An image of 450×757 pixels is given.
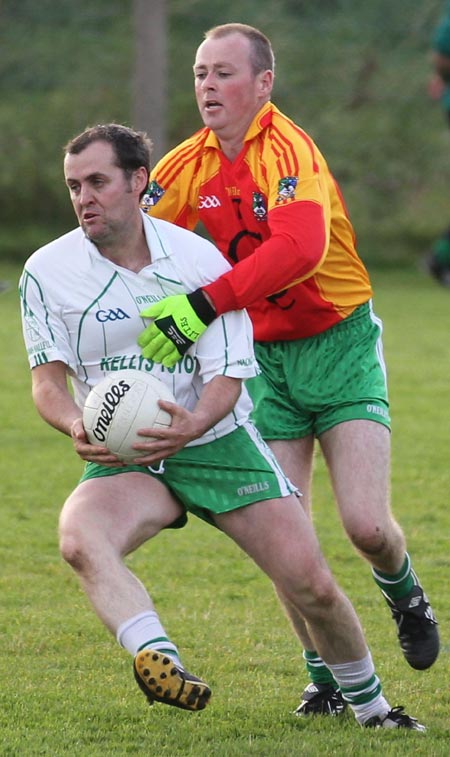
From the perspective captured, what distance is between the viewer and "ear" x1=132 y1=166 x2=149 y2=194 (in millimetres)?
4934

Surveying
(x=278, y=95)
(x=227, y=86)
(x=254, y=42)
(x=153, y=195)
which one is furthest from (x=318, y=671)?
(x=278, y=95)

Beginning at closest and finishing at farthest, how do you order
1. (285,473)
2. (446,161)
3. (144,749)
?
(144,749) < (285,473) < (446,161)

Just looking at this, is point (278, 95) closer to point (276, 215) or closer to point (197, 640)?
point (197, 640)

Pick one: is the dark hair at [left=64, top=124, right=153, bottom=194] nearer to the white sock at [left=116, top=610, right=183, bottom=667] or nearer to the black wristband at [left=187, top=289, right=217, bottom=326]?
the black wristband at [left=187, top=289, right=217, bottom=326]

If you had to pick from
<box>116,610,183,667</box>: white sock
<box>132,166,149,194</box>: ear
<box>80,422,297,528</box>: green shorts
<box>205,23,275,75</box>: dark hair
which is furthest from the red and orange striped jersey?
<box>116,610,183,667</box>: white sock

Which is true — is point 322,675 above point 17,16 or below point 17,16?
above

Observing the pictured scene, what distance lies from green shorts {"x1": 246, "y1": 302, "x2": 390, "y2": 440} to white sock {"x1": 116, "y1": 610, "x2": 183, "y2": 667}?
4.33ft

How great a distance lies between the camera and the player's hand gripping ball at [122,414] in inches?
181

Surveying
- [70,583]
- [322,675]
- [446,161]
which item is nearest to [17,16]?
[446,161]

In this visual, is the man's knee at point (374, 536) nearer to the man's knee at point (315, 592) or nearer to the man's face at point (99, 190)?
the man's knee at point (315, 592)

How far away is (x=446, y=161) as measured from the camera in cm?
3325

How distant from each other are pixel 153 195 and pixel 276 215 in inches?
25.0

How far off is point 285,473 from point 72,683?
49.0 inches

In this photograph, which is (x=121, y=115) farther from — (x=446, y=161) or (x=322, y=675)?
(x=322, y=675)
